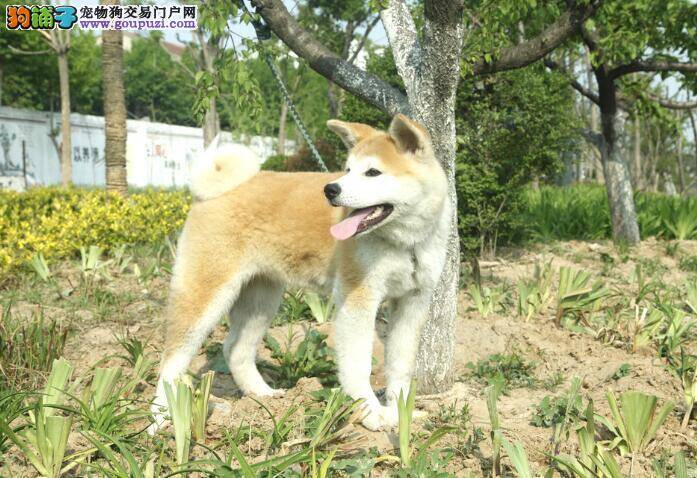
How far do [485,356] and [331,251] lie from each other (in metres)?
1.85

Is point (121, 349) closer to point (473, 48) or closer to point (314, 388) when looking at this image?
point (314, 388)

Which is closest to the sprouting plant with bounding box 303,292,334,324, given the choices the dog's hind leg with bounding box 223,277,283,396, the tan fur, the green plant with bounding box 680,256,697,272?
the dog's hind leg with bounding box 223,277,283,396

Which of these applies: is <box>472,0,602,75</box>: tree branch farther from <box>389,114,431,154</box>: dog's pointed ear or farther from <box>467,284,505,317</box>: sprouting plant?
<box>389,114,431,154</box>: dog's pointed ear

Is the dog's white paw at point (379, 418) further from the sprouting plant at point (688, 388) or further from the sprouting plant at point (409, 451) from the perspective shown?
the sprouting plant at point (688, 388)

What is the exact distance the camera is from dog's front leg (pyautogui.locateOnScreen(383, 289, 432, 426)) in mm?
3514

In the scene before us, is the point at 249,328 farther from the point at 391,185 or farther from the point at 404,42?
the point at 404,42

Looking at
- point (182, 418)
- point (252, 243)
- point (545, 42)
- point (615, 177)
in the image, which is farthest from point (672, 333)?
point (615, 177)

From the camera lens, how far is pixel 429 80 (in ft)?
12.6

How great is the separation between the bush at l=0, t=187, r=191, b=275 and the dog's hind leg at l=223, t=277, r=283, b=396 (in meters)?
3.44

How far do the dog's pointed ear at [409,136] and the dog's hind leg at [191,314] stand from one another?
3.90 ft

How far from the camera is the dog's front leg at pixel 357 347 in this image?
3.29 meters

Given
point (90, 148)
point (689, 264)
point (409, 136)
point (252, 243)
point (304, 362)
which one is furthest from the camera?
point (90, 148)

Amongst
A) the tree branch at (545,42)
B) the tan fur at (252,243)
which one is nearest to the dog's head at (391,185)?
the tan fur at (252,243)

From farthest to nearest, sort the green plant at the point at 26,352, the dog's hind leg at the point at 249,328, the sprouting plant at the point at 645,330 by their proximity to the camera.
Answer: the sprouting plant at the point at 645,330 → the dog's hind leg at the point at 249,328 → the green plant at the point at 26,352
